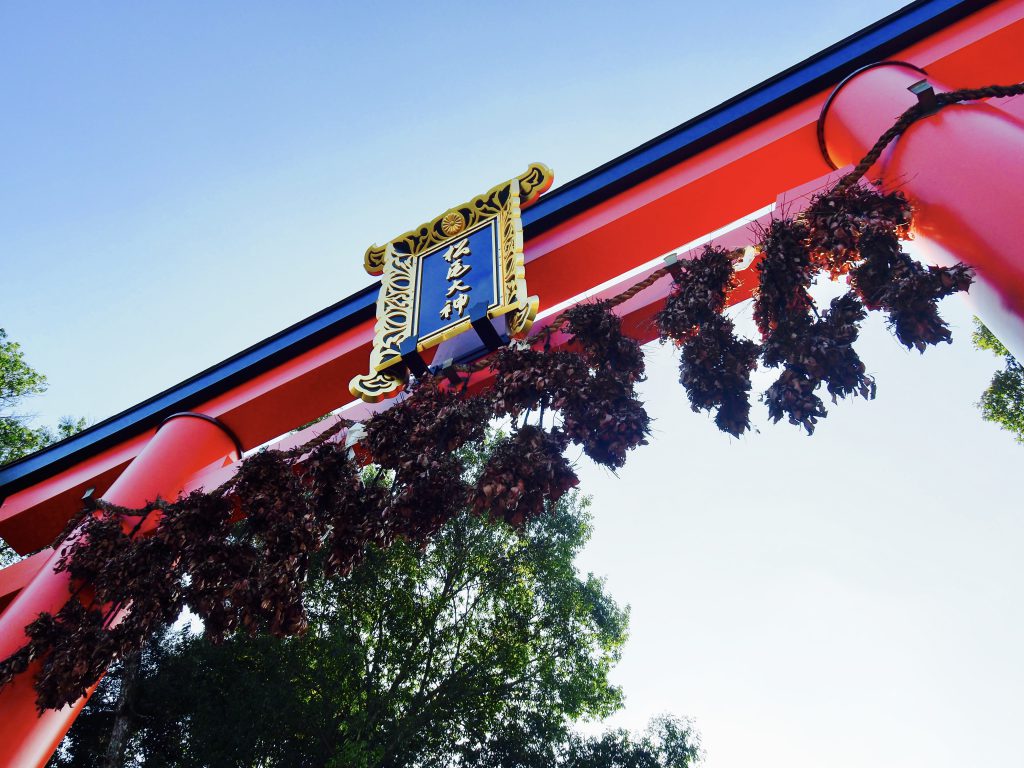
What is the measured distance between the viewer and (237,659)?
462 inches

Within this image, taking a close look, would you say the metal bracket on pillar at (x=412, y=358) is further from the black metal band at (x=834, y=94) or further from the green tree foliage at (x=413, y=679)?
the green tree foliage at (x=413, y=679)

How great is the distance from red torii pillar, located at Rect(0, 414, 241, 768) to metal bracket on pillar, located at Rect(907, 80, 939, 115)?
491 centimetres

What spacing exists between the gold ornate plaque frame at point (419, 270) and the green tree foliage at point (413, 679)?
834cm

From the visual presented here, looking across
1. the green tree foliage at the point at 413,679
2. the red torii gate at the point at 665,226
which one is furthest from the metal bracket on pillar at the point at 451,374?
the green tree foliage at the point at 413,679

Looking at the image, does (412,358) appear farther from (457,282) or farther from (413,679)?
(413,679)

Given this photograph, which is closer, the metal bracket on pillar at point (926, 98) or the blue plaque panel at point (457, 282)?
the metal bracket on pillar at point (926, 98)

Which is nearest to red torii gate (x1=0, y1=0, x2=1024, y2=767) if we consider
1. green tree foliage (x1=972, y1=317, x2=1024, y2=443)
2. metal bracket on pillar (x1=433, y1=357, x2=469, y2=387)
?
metal bracket on pillar (x1=433, y1=357, x2=469, y2=387)

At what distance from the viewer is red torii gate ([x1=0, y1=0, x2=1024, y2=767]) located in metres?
2.55

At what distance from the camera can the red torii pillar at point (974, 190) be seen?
2.25 metres

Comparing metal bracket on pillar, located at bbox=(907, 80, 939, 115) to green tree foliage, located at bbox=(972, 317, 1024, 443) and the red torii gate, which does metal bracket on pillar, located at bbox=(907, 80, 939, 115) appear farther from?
green tree foliage, located at bbox=(972, 317, 1024, 443)

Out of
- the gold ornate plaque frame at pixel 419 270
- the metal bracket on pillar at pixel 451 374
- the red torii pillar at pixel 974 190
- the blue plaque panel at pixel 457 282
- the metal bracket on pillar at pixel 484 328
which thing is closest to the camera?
the red torii pillar at pixel 974 190

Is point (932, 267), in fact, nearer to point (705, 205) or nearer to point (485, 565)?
point (705, 205)

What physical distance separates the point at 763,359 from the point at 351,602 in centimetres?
1106

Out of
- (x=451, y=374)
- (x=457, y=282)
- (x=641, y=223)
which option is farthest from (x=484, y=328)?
(x=641, y=223)
